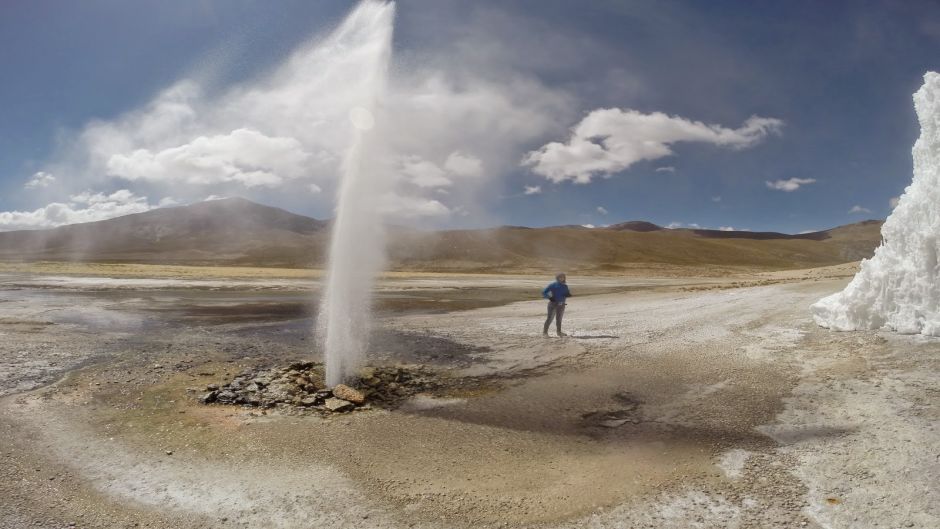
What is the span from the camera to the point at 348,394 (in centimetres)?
920

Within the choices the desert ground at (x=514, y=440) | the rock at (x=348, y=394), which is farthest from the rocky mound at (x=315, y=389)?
the desert ground at (x=514, y=440)

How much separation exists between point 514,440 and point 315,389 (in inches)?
174

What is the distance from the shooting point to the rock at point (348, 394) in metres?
9.12

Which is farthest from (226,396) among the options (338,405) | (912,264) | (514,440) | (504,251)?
(504,251)

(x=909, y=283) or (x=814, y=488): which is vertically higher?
(x=909, y=283)

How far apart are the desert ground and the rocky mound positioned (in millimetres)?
429

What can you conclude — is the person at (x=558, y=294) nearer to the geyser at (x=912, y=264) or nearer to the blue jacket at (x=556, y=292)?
the blue jacket at (x=556, y=292)

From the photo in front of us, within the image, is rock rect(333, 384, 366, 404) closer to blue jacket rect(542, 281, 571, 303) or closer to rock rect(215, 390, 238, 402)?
rock rect(215, 390, 238, 402)

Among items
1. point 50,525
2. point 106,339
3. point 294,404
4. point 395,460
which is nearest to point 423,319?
point 106,339

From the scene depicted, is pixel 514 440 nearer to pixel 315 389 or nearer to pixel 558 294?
pixel 315 389

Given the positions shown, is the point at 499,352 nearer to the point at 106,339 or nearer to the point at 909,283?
the point at 909,283

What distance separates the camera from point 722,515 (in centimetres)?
517

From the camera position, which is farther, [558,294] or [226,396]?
[558,294]

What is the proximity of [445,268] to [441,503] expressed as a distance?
96.2 meters
